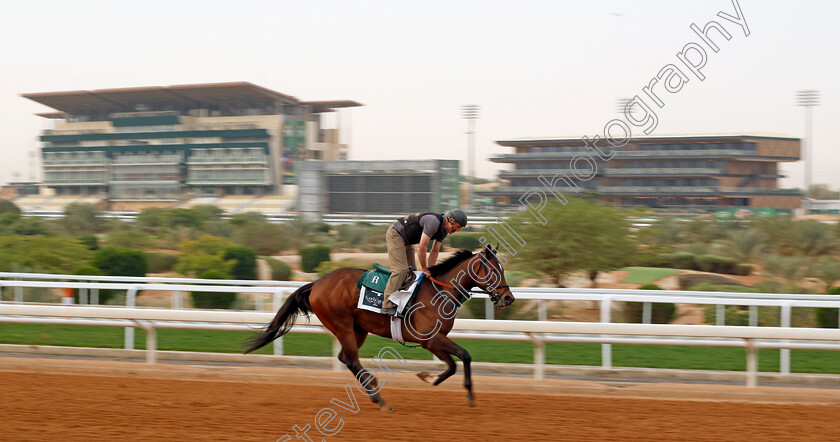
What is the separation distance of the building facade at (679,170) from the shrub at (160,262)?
38125 mm

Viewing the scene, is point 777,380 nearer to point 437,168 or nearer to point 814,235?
point 814,235

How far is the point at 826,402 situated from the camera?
250 inches

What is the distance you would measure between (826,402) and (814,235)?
2617 centimetres

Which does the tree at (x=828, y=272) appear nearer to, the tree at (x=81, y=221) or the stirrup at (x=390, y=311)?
the stirrup at (x=390, y=311)

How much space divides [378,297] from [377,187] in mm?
44115

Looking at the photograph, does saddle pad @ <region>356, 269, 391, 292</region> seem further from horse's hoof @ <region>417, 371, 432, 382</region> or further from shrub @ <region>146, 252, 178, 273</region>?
shrub @ <region>146, 252, 178, 273</region>

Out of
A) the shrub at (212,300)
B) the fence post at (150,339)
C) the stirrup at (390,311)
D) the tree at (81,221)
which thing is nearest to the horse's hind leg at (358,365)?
the stirrup at (390,311)

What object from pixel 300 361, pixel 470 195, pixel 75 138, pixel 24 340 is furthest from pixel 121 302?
pixel 75 138

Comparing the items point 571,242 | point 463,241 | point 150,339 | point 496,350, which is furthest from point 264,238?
point 150,339

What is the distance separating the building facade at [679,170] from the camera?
199ft

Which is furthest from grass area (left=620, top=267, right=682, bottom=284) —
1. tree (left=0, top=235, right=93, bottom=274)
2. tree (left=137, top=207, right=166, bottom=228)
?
tree (left=137, top=207, right=166, bottom=228)

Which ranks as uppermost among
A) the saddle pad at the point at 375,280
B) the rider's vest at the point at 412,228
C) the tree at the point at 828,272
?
the rider's vest at the point at 412,228

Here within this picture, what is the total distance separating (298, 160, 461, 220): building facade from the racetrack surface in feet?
135

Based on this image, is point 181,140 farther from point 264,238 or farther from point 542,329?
A: point 542,329
